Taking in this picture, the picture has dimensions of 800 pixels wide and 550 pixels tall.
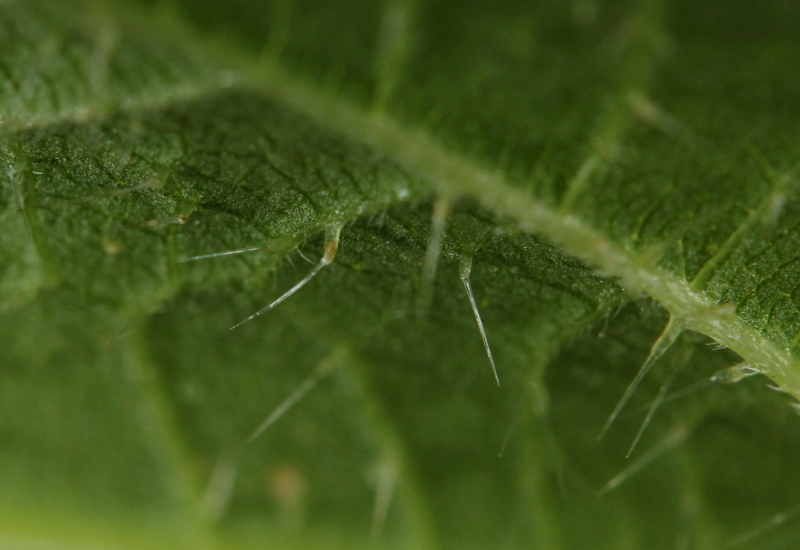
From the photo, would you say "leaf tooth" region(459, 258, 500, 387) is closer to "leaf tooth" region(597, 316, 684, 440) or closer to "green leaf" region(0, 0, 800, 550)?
"green leaf" region(0, 0, 800, 550)

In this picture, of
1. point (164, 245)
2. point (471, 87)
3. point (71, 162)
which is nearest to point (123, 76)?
point (71, 162)

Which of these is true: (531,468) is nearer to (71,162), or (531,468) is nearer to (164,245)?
(164,245)

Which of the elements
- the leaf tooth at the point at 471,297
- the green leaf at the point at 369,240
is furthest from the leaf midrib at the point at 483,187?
the leaf tooth at the point at 471,297

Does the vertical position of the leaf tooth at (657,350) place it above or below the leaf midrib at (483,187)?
below

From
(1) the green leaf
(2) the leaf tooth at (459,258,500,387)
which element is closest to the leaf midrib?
(1) the green leaf

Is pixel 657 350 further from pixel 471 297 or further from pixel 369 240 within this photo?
pixel 369 240

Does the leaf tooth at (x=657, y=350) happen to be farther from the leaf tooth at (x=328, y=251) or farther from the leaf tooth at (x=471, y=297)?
the leaf tooth at (x=328, y=251)
